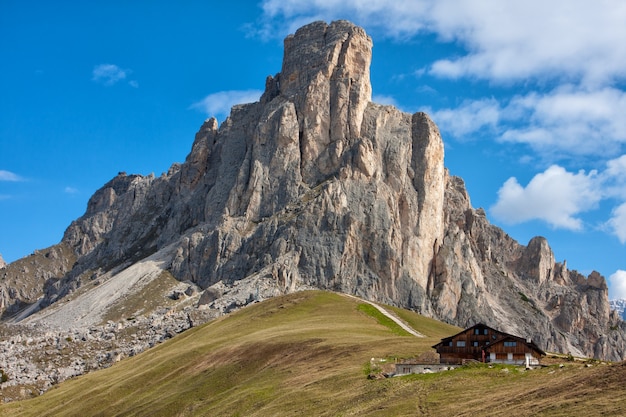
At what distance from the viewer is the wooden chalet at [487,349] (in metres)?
58.9

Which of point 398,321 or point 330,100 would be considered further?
point 330,100

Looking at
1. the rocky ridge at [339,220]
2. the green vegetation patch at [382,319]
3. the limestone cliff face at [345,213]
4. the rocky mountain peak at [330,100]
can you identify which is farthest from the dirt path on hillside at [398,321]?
the rocky mountain peak at [330,100]

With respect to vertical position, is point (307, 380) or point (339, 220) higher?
point (339, 220)

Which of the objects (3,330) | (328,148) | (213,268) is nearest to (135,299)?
(213,268)

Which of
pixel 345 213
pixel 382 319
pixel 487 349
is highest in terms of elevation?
pixel 345 213

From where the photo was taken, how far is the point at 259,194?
184625 mm

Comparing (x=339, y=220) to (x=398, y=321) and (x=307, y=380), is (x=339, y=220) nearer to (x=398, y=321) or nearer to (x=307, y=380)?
(x=398, y=321)

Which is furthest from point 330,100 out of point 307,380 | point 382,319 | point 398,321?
point 307,380

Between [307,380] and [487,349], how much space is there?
15.1 metres

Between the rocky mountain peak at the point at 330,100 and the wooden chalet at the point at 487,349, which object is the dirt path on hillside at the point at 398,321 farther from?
the rocky mountain peak at the point at 330,100

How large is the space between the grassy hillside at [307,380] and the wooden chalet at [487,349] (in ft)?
13.9

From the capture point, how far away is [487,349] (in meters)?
60.1

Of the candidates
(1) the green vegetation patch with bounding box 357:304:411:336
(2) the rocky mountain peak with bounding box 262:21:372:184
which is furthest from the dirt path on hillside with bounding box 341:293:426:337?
(2) the rocky mountain peak with bounding box 262:21:372:184

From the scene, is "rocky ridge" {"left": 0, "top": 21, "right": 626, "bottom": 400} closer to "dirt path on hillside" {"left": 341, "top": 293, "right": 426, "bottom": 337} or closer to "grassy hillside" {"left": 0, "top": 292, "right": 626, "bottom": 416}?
"dirt path on hillside" {"left": 341, "top": 293, "right": 426, "bottom": 337}
